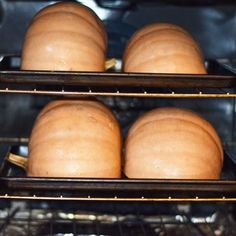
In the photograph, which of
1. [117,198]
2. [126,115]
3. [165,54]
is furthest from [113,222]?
[165,54]

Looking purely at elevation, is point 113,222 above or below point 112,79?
below

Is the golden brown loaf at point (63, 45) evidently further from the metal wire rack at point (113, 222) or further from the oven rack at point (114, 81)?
the metal wire rack at point (113, 222)

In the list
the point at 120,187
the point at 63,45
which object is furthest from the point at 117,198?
the point at 63,45

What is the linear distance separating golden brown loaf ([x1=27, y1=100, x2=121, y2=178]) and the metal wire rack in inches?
16.4

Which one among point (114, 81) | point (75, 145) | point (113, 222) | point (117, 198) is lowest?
point (113, 222)

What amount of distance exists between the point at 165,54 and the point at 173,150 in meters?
0.22

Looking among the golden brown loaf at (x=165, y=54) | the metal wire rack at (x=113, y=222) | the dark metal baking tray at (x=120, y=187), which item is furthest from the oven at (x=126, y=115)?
the dark metal baking tray at (x=120, y=187)

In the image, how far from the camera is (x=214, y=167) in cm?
150

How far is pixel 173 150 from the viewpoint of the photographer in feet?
4.87

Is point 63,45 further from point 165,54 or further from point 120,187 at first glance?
point 120,187

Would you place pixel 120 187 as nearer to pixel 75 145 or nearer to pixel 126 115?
pixel 75 145

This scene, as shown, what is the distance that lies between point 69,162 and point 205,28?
2.35 feet

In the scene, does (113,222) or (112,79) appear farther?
(113,222)

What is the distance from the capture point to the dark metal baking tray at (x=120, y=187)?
1.41 metres
